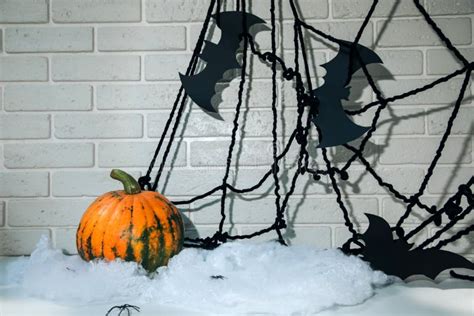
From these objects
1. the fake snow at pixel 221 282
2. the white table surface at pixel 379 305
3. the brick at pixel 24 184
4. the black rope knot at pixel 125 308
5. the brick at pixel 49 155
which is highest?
the brick at pixel 49 155

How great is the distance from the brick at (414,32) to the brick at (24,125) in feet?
3.23

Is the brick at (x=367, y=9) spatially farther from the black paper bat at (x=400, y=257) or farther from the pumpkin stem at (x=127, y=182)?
the pumpkin stem at (x=127, y=182)

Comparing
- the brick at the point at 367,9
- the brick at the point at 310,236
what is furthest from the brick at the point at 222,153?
the brick at the point at 367,9

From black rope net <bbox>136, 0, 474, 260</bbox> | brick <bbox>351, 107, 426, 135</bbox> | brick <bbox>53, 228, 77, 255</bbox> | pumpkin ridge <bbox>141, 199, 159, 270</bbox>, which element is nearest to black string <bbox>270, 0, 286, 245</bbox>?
black rope net <bbox>136, 0, 474, 260</bbox>

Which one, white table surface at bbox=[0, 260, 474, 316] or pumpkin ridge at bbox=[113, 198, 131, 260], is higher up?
pumpkin ridge at bbox=[113, 198, 131, 260]

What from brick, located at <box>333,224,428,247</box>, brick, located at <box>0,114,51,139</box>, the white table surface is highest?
brick, located at <box>0,114,51,139</box>

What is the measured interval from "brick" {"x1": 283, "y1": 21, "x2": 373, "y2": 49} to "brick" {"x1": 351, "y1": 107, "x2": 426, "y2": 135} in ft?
0.68

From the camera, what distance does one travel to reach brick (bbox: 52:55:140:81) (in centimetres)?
137

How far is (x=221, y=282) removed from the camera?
1.00m

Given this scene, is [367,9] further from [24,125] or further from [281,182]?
[24,125]

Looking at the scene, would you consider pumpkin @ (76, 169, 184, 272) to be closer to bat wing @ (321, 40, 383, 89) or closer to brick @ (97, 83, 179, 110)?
brick @ (97, 83, 179, 110)

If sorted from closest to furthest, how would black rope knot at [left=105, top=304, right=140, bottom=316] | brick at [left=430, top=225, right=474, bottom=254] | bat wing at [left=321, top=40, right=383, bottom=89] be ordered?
black rope knot at [left=105, top=304, right=140, bottom=316] < bat wing at [left=321, top=40, right=383, bottom=89] < brick at [left=430, top=225, right=474, bottom=254]

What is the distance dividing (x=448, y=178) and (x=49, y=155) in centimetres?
113

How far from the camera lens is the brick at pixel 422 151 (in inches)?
52.2
